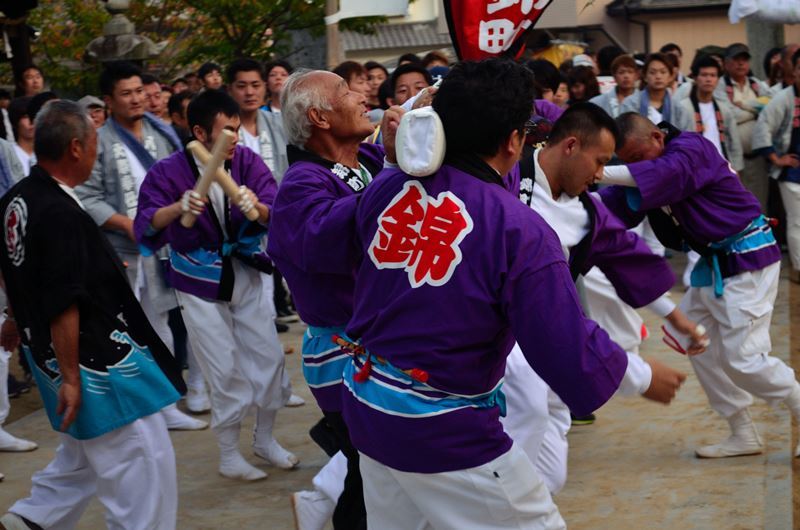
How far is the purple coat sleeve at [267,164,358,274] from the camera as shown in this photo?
352cm

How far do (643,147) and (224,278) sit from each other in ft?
6.93

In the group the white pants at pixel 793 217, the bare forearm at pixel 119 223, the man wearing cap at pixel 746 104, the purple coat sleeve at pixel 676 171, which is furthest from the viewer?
the man wearing cap at pixel 746 104

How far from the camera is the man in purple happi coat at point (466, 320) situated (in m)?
2.90

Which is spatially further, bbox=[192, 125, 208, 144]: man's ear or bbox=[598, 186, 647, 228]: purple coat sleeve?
bbox=[192, 125, 208, 144]: man's ear

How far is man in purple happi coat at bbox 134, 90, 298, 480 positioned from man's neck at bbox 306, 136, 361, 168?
143cm

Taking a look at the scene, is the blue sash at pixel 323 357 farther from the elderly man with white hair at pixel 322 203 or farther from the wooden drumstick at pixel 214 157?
the wooden drumstick at pixel 214 157

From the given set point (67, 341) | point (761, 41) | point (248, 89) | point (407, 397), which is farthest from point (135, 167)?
point (761, 41)

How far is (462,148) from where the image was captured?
9.93 feet

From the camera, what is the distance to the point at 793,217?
967 cm

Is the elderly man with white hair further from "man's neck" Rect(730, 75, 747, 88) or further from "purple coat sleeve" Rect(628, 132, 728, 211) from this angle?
"man's neck" Rect(730, 75, 747, 88)

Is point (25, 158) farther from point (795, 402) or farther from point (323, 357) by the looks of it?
point (795, 402)

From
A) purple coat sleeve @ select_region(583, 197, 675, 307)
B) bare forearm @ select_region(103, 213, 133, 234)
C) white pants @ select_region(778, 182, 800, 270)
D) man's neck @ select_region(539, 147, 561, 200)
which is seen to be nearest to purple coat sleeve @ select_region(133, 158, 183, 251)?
bare forearm @ select_region(103, 213, 133, 234)

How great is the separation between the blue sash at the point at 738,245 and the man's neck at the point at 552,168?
4.72ft

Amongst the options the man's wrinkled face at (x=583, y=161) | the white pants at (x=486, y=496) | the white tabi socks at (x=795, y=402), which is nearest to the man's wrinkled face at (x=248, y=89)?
the man's wrinkled face at (x=583, y=161)
